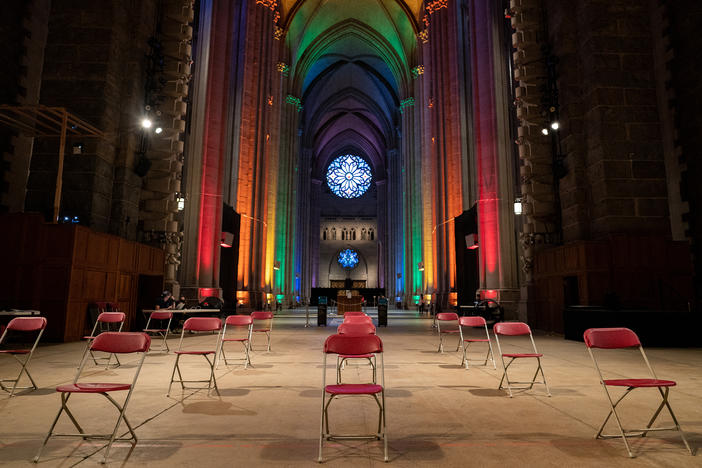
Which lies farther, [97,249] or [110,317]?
[97,249]

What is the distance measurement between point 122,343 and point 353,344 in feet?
6.03

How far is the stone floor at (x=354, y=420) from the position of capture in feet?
9.72

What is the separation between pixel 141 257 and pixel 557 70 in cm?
1280

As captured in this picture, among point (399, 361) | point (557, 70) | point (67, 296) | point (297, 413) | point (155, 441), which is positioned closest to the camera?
point (155, 441)

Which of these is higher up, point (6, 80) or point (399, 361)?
point (6, 80)

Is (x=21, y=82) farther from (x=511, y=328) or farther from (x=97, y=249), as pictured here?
(x=511, y=328)

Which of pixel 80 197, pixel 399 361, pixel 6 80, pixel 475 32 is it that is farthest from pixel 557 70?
pixel 6 80

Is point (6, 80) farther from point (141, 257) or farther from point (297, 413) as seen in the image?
point (297, 413)

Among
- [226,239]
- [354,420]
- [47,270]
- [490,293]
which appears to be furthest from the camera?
[226,239]

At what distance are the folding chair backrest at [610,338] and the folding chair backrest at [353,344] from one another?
5.79ft

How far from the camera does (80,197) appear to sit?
11.1 metres

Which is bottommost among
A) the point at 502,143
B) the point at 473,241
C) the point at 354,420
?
the point at 354,420

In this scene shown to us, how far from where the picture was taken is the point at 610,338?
3828 millimetres

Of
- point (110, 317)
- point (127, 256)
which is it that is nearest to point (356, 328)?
point (110, 317)
